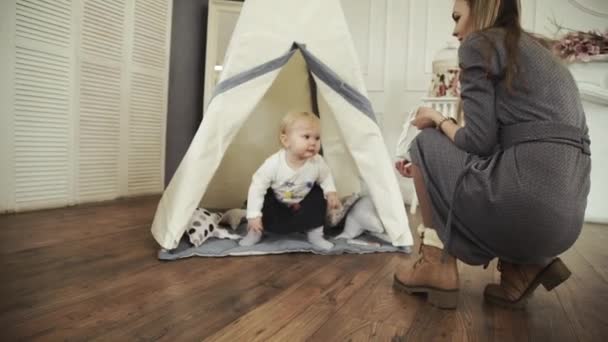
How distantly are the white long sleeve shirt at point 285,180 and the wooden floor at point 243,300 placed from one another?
0.93ft

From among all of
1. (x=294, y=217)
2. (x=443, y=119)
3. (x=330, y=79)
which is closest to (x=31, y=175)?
(x=294, y=217)

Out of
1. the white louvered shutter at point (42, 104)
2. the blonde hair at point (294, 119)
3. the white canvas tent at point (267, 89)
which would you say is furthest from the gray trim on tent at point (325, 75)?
the white louvered shutter at point (42, 104)

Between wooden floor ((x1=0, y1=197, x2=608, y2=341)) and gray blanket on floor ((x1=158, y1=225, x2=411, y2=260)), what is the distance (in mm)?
42

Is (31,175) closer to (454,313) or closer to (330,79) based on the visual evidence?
(330,79)

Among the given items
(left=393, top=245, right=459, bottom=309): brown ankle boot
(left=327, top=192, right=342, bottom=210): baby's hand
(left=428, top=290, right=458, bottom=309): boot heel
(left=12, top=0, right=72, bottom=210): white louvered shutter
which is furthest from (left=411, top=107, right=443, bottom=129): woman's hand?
(left=12, top=0, right=72, bottom=210): white louvered shutter

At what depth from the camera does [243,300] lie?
0.95 m

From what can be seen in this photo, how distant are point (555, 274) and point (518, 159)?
0.32 m

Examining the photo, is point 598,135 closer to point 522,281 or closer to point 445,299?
point 522,281

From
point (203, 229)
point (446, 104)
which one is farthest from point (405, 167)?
point (446, 104)

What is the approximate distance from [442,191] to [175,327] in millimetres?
686

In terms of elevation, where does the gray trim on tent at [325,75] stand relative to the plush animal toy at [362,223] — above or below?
above

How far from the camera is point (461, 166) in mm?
934

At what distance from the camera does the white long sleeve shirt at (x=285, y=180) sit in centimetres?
153

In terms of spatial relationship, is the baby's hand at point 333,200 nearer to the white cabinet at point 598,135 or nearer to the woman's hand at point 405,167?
the woman's hand at point 405,167
